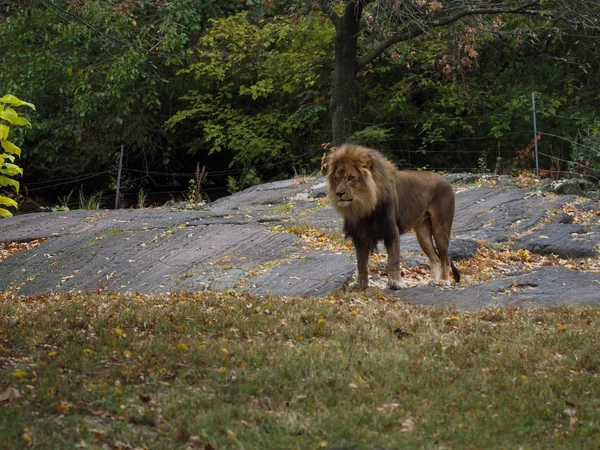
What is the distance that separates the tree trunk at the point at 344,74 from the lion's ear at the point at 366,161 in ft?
36.4

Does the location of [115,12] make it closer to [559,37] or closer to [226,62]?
[226,62]

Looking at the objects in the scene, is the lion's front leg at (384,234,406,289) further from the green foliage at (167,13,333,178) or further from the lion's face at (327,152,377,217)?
the green foliage at (167,13,333,178)

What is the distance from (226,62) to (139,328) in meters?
19.4

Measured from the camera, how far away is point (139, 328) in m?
9.06

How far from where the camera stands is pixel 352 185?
1127 cm

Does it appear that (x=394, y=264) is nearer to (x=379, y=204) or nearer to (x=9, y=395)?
(x=379, y=204)

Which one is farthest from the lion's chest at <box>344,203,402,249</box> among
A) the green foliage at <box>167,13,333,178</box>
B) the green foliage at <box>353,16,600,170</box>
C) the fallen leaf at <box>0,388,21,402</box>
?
the green foliage at <box>167,13,333,178</box>

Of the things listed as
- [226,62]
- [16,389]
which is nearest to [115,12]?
[226,62]

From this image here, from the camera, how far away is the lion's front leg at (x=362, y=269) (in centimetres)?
1151

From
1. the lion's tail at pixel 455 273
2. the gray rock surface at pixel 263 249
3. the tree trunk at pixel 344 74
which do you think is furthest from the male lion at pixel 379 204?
the tree trunk at pixel 344 74

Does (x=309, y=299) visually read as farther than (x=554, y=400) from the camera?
Yes

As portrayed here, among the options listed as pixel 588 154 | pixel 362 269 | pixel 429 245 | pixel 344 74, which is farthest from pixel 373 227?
pixel 588 154

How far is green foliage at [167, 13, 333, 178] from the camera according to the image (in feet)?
89.0

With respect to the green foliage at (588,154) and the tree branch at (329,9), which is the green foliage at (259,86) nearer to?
the tree branch at (329,9)
